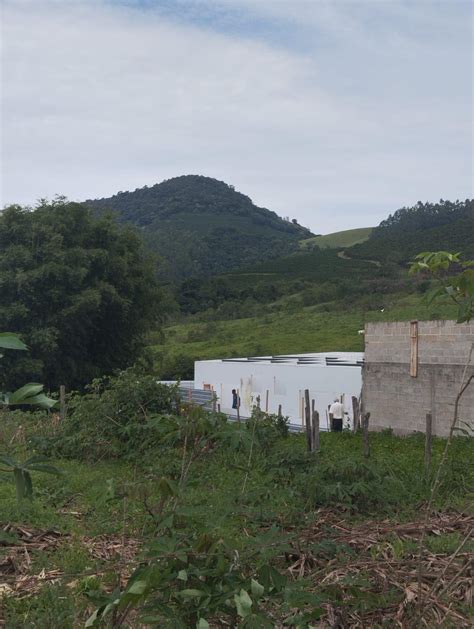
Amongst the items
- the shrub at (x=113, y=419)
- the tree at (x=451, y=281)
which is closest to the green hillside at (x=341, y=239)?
the shrub at (x=113, y=419)

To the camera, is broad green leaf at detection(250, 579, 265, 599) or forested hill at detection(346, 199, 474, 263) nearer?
broad green leaf at detection(250, 579, 265, 599)

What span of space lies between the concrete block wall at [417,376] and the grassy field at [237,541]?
271 cm

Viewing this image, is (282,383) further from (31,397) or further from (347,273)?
(347,273)

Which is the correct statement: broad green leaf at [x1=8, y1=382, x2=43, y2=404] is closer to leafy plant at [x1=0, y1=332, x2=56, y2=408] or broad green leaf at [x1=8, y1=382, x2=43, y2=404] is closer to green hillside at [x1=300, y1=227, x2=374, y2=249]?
leafy plant at [x1=0, y1=332, x2=56, y2=408]

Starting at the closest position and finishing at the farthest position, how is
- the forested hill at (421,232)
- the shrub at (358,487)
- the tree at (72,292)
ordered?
the shrub at (358,487) < the tree at (72,292) < the forested hill at (421,232)

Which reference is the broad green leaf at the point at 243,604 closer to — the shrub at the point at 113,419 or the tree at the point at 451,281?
the tree at the point at 451,281

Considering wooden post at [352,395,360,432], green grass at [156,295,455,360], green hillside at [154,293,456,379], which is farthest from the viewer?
green grass at [156,295,455,360]

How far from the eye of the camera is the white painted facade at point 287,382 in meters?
16.5

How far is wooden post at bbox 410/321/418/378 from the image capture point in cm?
1301

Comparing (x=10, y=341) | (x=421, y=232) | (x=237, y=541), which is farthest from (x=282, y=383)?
(x=421, y=232)

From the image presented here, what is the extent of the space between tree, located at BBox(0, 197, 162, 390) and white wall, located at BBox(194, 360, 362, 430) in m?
2.93

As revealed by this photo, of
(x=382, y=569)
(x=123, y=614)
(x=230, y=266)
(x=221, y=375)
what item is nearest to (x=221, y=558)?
(x=123, y=614)

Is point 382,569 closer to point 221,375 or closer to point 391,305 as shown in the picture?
point 221,375

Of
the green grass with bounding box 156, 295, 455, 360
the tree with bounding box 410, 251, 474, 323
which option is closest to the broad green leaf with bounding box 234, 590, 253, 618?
the tree with bounding box 410, 251, 474, 323
